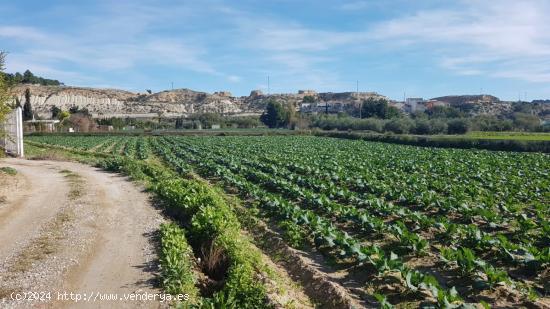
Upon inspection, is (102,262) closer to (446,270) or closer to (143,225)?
(143,225)

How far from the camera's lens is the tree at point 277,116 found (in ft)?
393

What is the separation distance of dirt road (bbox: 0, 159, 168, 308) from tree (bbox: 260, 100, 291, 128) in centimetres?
9941

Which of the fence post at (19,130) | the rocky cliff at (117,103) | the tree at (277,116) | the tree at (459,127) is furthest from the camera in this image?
the rocky cliff at (117,103)

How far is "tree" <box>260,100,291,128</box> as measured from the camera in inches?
4712

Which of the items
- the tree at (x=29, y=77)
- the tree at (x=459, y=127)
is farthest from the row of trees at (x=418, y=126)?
the tree at (x=29, y=77)

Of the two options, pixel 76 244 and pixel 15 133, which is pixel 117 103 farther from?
pixel 76 244

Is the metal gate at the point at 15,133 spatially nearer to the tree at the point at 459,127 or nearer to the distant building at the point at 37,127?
the tree at the point at 459,127

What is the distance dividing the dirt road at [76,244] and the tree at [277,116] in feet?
326

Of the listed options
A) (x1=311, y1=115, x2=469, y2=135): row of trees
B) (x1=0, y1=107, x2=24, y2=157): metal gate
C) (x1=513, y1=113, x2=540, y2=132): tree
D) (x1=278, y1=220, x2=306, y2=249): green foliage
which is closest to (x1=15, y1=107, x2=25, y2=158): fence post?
(x1=0, y1=107, x2=24, y2=157): metal gate

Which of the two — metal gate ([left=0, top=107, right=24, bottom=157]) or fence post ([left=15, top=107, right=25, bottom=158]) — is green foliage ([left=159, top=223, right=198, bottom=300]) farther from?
fence post ([left=15, top=107, right=25, bottom=158])

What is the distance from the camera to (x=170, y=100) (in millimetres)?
194625

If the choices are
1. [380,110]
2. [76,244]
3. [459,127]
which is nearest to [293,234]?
[76,244]

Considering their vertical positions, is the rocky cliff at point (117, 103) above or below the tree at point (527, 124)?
above

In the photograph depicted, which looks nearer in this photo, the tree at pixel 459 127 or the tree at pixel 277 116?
the tree at pixel 459 127
